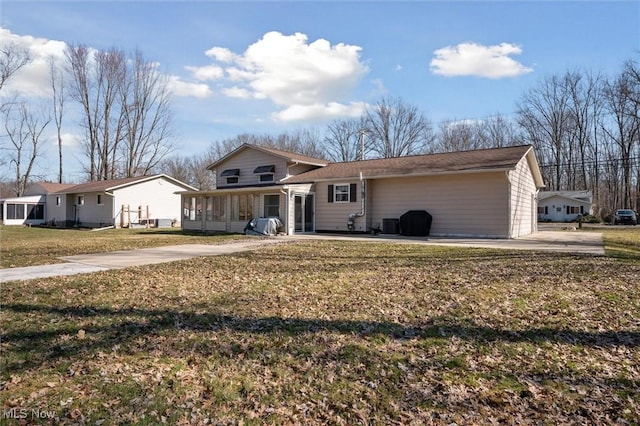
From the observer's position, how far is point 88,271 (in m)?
7.96

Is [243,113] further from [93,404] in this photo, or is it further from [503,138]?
[503,138]

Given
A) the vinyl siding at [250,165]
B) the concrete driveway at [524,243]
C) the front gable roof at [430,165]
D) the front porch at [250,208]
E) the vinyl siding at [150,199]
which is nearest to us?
the concrete driveway at [524,243]

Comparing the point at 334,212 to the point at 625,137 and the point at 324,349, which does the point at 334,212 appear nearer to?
the point at 324,349

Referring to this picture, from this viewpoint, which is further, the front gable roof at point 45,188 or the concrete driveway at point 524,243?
the front gable roof at point 45,188

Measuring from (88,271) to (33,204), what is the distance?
114ft

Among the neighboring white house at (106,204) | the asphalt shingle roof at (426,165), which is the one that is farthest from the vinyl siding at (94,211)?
the asphalt shingle roof at (426,165)

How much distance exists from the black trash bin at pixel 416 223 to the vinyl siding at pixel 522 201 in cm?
331

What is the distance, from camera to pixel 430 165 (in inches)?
715

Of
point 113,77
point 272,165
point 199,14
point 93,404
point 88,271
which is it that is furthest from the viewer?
point 113,77

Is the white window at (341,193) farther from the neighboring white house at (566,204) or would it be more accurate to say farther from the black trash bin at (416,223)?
the neighboring white house at (566,204)

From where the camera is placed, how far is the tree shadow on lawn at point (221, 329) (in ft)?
13.1

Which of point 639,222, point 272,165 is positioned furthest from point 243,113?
point 639,222

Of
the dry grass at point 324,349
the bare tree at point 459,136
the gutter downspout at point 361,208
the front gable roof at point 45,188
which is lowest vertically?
the dry grass at point 324,349

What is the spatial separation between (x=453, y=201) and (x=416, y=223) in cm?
181
